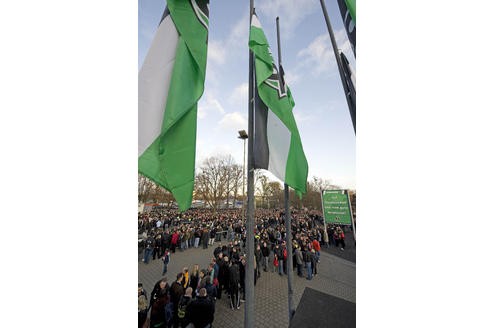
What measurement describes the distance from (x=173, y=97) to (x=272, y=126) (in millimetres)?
1656

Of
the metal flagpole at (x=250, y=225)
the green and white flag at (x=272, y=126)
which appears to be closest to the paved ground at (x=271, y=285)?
the metal flagpole at (x=250, y=225)

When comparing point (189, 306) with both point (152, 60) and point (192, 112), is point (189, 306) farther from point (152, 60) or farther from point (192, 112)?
point (152, 60)

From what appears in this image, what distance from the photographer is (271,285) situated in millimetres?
8594

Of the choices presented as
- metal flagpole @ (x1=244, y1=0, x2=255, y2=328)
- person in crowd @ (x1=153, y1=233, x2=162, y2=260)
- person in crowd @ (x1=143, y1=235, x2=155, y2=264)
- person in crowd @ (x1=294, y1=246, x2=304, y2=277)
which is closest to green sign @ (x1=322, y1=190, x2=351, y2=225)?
person in crowd @ (x1=294, y1=246, x2=304, y2=277)

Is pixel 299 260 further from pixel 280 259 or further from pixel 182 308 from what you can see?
pixel 182 308

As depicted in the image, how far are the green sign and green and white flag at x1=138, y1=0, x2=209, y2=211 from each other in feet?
30.7

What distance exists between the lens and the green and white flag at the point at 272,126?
319 centimetres

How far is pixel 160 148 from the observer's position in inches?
92.1

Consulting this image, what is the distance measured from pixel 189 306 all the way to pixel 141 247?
31.1ft

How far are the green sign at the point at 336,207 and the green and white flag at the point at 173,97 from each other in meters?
9.34

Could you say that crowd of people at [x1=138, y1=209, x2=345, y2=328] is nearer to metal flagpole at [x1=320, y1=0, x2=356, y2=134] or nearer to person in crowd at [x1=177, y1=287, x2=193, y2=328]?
person in crowd at [x1=177, y1=287, x2=193, y2=328]

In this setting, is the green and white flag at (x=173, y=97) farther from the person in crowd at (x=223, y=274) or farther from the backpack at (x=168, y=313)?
the person in crowd at (x=223, y=274)

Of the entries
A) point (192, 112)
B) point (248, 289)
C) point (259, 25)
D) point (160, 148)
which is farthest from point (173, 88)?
point (248, 289)

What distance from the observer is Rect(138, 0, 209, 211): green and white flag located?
7.57 feet
